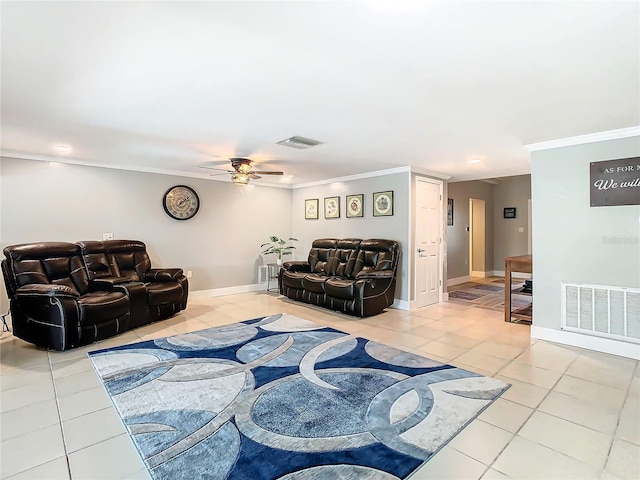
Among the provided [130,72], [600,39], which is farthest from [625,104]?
[130,72]

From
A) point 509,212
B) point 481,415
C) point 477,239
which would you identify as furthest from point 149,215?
point 509,212

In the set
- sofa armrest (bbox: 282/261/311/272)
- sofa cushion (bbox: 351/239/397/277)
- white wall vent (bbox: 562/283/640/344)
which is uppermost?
sofa cushion (bbox: 351/239/397/277)

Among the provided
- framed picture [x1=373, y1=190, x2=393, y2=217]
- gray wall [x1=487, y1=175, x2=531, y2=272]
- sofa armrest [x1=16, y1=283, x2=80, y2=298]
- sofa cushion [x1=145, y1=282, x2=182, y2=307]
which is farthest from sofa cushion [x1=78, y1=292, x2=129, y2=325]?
gray wall [x1=487, y1=175, x2=531, y2=272]

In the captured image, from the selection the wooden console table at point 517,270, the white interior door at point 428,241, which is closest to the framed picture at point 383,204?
the white interior door at point 428,241

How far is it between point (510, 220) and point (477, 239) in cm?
99

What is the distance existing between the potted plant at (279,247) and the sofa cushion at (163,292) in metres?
2.37

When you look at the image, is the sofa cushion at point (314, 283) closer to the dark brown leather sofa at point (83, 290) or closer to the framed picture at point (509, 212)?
the dark brown leather sofa at point (83, 290)

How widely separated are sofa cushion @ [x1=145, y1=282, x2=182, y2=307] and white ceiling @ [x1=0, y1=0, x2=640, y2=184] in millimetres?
1935

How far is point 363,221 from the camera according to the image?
238 inches

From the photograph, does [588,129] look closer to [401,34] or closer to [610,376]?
[610,376]

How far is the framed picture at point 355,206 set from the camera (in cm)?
603

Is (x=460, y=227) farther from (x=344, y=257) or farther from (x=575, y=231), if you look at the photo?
(x=575, y=231)

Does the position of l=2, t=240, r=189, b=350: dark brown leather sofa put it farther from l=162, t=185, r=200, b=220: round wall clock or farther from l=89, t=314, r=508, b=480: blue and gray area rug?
l=162, t=185, r=200, b=220: round wall clock

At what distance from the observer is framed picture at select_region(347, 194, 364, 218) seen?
6031 millimetres
